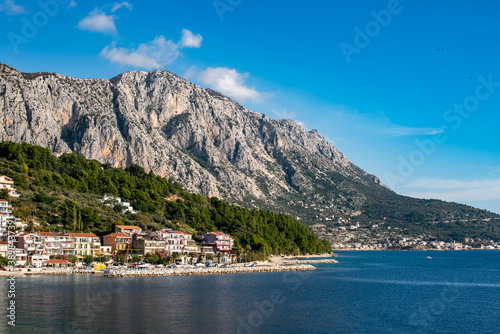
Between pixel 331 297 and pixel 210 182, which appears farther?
pixel 210 182

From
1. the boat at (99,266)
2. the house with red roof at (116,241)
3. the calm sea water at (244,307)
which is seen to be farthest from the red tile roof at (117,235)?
the calm sea water at (244,307)

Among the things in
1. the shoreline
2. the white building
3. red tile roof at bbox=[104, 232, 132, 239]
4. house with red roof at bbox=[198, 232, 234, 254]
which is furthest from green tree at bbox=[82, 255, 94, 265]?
house with red roof at bbox=[198, 232, 234, 254]

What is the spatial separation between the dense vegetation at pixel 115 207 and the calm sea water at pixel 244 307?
2477 centimetres

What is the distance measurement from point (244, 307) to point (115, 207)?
6111cm

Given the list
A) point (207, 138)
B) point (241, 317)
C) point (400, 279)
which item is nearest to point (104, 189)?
point (400, 279)

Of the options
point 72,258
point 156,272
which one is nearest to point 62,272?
point 72,258

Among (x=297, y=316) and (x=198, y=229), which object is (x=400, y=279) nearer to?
(x=297, y=316)

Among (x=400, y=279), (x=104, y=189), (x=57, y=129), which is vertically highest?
(x=57, y=129)

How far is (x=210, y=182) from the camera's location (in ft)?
569

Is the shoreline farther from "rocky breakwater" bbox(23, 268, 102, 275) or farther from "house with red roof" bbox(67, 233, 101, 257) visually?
"house with red roof" bbox(67, 233, 101, 257)

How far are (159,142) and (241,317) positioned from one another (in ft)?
468

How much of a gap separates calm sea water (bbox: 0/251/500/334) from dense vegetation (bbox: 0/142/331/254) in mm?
24768

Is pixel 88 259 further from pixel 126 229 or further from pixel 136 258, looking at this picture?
pixel 126 229

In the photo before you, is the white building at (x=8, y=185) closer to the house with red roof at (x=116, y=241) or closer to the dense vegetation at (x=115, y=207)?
the dense vegetation at (x=115, y=207)
